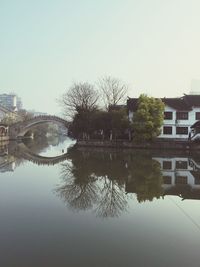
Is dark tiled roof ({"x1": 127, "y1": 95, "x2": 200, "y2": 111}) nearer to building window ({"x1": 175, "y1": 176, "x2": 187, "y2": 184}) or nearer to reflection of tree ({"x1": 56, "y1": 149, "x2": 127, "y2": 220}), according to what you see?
reflection of tree ({"x1": 56, "y1": 149, "x2": 127, "y2": 220})

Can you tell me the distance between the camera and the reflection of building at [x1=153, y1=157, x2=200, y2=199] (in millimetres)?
13536

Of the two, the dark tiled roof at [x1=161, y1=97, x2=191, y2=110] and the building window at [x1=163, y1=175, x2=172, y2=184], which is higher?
the dark tiled roof at [x1=161, y1=97, x2=191, y2=110]

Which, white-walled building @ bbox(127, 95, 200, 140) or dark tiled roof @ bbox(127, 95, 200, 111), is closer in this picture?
white-walled building @ bbox(127, 95, 200, 140)

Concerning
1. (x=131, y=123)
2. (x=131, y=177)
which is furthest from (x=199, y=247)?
(x=131, y=123)

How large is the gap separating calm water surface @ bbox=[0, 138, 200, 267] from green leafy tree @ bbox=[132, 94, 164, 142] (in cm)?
1607

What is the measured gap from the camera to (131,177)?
16.6 meters

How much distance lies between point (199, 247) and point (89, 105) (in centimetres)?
3643

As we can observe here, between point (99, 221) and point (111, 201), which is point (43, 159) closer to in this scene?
point (111, 201)

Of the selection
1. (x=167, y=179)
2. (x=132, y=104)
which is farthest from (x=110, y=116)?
(x=167, y=179)

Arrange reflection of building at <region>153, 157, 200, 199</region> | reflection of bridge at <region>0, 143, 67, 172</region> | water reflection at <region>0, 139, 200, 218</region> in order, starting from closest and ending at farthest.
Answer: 1. water reflection at <region>0, 139, 200, 218</region>
2. reflection of building at <region>153, 157, 200, 199</region>
3. reflection of bridge at <region>0, 143, 67, 172</region>

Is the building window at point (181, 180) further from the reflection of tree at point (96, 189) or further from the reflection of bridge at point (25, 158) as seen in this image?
the reflection of bridge at point (25, 158)

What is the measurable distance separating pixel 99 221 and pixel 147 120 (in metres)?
24.4

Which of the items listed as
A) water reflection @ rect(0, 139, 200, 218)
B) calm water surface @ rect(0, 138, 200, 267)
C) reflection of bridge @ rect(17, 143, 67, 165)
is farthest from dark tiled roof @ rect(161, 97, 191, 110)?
calm water surface @ rect(0, 138, 200, 267)

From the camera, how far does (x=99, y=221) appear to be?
9.02m
